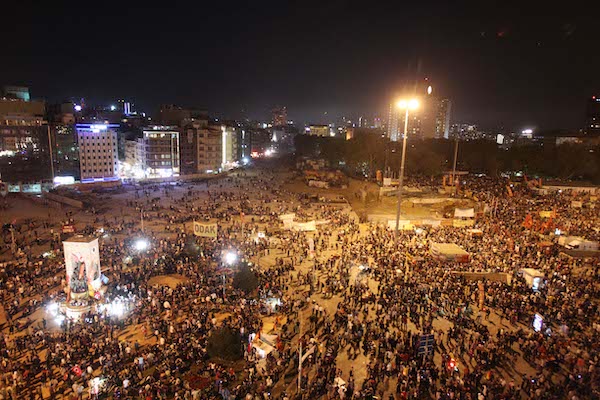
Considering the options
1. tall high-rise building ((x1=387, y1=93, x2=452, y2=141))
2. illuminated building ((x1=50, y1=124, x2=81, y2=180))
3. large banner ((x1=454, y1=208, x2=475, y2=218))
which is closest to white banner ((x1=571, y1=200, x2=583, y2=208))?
large banner ((x1=454, y1=208, x2=475, y2=218))

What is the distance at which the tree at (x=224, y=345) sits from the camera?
1455 cm

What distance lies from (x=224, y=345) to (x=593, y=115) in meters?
137

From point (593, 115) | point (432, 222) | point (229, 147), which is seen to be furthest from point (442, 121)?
point (432, 222)

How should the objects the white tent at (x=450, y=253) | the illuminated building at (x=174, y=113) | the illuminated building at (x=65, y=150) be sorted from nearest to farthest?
the white tent at (x=450, y=253)
the illuminated building at (x=65, y=150)
the illuminated building at (x=174, y=113)

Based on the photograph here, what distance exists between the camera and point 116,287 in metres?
20.5

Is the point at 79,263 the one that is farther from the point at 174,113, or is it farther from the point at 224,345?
the point at 174,113

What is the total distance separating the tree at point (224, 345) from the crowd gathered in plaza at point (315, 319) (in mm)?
309

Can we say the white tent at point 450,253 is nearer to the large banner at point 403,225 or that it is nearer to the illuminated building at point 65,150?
the large banner at point 403,225

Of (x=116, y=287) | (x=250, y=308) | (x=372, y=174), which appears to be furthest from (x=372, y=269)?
(x=372, y=174)

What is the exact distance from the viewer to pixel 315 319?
709 inches

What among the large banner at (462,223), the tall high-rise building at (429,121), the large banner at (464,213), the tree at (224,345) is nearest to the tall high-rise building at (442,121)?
the tall high-rise building at (429,121)

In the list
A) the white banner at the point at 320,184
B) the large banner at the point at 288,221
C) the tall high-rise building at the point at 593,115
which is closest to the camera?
the large banner at the point at 288,221

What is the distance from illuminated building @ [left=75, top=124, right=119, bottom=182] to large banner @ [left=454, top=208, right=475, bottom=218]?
56.6 m

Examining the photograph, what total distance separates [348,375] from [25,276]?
18.7 metres
